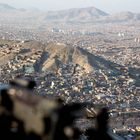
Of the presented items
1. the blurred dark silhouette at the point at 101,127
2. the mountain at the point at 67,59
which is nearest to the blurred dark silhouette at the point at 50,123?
the blurred dark silhouette at the point at 101,127

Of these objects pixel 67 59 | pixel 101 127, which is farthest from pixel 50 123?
pixel 67 59

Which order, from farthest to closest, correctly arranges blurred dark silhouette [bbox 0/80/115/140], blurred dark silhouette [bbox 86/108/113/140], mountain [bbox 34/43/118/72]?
mountain [bbox 34/43/118/72] < blurred dark silhouette [bbox 86/108/113/140] < blurred dark silhouette [bbox 0/80/115/140]

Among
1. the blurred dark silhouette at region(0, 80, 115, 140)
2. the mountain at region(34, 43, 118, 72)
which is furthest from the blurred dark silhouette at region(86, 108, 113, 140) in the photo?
the mountain at region(34, 43, 118, 72)

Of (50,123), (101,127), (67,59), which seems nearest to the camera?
(50,123)

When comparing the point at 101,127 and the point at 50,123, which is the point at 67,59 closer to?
the point at 101,127

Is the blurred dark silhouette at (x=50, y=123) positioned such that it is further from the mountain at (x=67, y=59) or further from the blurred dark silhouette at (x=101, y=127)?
the mountain at (x=67, y=59)

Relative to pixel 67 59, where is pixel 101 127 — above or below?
above

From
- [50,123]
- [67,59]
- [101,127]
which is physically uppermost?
[50,123]

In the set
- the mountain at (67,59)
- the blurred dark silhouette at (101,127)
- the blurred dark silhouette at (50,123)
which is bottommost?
the mountain at (67,59)

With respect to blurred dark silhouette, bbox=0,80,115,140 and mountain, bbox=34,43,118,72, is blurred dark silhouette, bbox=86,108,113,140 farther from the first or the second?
mountain, bbox=34,43,118,72

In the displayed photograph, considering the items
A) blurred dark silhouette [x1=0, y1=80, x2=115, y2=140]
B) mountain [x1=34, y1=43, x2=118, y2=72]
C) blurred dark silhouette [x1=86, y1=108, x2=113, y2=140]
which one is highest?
blurred dark silhouette [x1=0, y1=80, x2=115, y2=140]

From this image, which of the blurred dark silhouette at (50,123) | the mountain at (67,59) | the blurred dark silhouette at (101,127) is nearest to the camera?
the blurred dark silhouette at (50,123)
